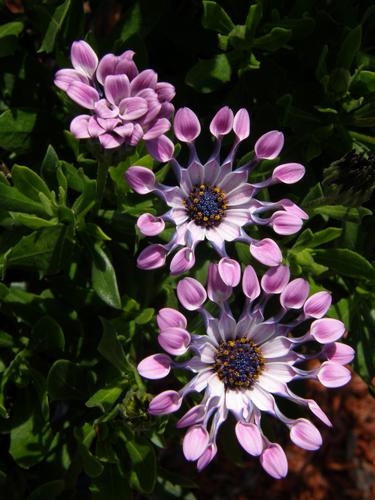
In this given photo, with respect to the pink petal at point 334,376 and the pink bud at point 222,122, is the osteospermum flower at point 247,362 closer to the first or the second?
the pink petal at point 334,376

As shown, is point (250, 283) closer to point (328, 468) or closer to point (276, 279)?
point (276, 279)

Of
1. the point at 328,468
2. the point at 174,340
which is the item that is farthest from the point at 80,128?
the point at 328,468

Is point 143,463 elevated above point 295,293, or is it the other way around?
point 295,293

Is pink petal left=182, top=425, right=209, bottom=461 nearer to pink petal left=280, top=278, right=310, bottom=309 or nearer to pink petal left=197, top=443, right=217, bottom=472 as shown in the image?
pink petal left=197, top=443, right=217, bottom=472

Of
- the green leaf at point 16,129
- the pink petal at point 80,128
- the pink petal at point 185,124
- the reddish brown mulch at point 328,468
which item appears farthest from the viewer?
the reddish brown mulch at point 328,468

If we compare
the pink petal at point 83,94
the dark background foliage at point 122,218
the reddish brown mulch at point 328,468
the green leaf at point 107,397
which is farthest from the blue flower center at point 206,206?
the reddish brown mulch at point 328,468

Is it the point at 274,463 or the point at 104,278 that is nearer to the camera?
the point at 274,463
